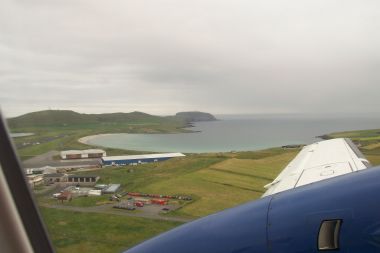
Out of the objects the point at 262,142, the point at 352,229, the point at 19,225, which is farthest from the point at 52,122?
the point at 262,142

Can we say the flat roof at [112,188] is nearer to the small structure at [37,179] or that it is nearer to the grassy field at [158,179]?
the grassy field at [158,179]

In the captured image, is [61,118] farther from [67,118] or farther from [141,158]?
[141,158]

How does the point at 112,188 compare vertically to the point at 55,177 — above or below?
below

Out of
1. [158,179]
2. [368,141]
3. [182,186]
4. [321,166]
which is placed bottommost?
[182,186]

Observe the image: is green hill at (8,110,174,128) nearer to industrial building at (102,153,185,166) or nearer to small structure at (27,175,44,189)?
small structure at (27,175,44,189)

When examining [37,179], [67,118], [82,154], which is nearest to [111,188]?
[82,154]

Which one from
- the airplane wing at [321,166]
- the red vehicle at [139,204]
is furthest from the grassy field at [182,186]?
the airplane wing at [321,166]
